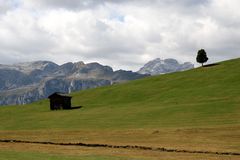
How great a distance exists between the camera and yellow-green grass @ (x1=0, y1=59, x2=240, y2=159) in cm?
6059

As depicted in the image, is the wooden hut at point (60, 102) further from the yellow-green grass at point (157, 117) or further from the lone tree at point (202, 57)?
the lone tree at point (202, 57)

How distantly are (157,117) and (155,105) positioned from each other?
1782 centimetres

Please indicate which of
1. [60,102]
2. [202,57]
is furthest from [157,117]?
[202,57]

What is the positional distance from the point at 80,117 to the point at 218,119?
2995 cm

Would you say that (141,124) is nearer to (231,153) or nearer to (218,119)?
(218,119)

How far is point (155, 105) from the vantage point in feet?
328

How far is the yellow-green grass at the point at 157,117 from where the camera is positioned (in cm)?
6059

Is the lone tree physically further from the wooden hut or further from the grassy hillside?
the wooden hut

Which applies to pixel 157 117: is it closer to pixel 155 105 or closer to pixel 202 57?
pixel 155 105

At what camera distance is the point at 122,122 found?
7931 cm

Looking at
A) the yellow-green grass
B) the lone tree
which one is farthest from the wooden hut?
the lone tree

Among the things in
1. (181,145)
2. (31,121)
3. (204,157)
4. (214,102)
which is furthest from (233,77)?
(204,157)

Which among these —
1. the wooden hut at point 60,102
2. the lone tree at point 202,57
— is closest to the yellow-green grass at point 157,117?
the wooden hut at point 60,102

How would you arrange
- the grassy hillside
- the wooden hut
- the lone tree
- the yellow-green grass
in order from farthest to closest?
1. the lone tree
2. the wooden hut
3. the grassy hillside
4. the yellow-green grass
